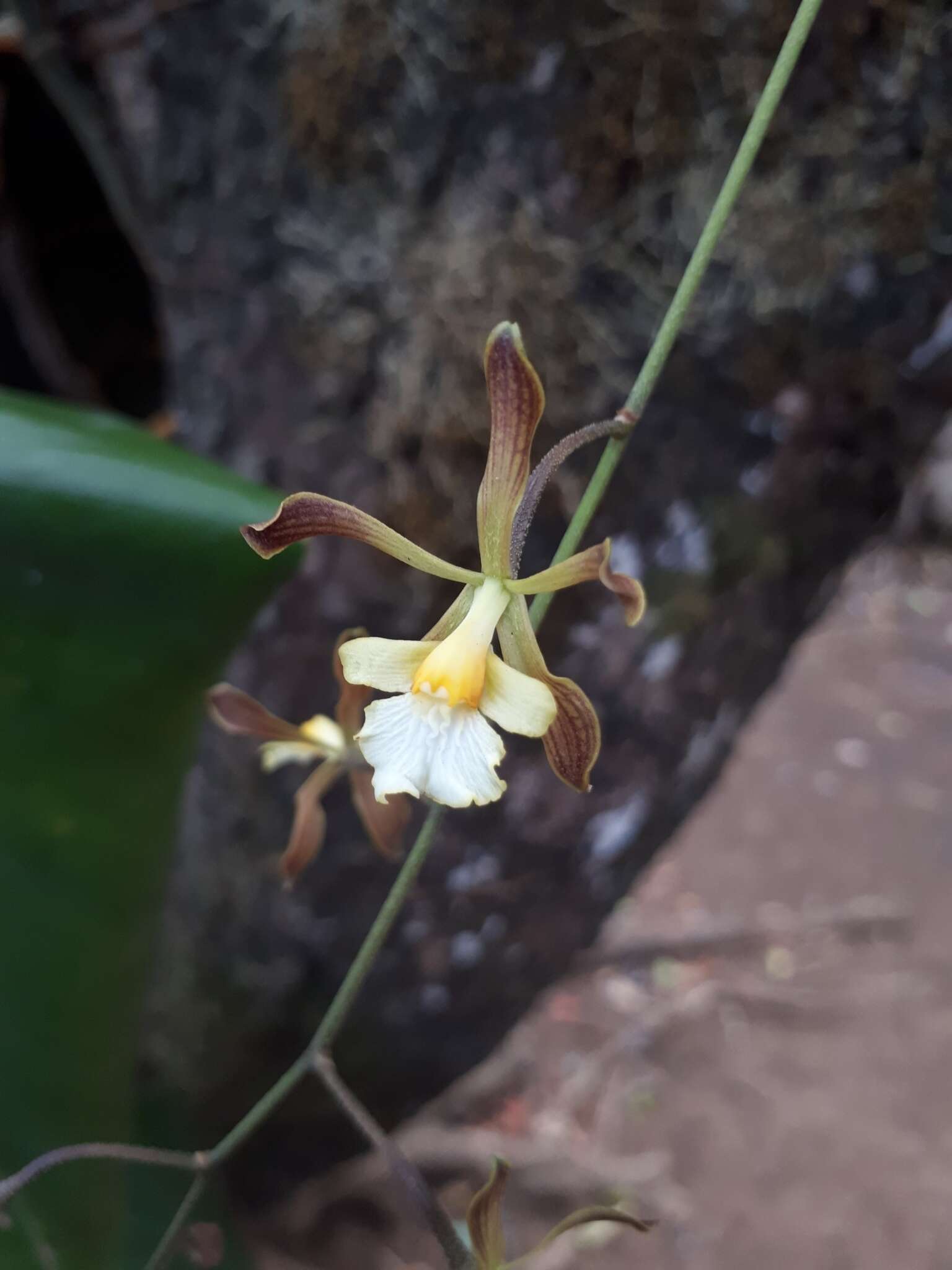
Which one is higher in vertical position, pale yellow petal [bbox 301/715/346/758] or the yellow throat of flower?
the yellow throat of flower

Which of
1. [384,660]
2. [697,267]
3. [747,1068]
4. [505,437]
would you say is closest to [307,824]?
[384,660]

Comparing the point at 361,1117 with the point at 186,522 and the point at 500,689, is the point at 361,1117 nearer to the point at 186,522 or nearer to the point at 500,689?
the point at 500,689


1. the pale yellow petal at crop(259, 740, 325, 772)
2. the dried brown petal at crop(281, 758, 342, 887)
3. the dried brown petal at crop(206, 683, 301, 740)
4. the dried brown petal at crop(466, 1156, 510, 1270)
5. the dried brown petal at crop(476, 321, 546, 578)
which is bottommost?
the dried brown petal at crop(466, 1156, 510, 1270)

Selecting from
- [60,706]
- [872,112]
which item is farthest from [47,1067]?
[872,112]

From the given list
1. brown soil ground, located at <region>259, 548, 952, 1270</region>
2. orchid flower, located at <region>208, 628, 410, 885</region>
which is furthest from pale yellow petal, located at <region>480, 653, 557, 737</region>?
brown soil ground, located at <region>259, 548, 952, 1270</region>

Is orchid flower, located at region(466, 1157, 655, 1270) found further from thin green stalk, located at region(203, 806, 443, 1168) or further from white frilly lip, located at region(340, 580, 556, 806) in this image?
white frilly lip, located at region(340, 580, 556, 806)

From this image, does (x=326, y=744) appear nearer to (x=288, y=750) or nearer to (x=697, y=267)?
(x=288, y=750)
